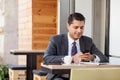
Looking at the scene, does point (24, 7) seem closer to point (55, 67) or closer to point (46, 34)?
point (46, 34)

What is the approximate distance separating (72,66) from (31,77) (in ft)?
9.84

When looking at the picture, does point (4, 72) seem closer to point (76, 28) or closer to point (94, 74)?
point (76, 28)

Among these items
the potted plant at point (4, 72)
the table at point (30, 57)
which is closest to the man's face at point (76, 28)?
the table at point (30, 57)

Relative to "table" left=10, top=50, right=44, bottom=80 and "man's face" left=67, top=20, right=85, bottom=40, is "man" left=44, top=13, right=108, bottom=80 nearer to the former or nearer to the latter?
"man's face" left=67, top=20, right=85, bottom=40

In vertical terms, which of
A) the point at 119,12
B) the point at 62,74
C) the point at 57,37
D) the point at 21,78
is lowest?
the point at 21,78

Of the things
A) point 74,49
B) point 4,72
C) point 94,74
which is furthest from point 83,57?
point 4,72

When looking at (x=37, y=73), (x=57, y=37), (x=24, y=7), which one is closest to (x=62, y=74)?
(x=57, y=37)

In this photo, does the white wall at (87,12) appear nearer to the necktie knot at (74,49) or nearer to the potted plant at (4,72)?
the necktie knot at (74,49)

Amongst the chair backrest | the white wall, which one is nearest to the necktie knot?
the chair backrest

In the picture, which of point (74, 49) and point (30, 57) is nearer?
point (74, 49)

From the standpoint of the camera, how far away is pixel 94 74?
101 inches

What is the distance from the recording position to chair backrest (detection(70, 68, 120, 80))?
8.27 feet

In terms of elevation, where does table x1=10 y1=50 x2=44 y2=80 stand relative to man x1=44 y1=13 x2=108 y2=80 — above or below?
below

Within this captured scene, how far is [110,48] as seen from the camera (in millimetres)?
4898
